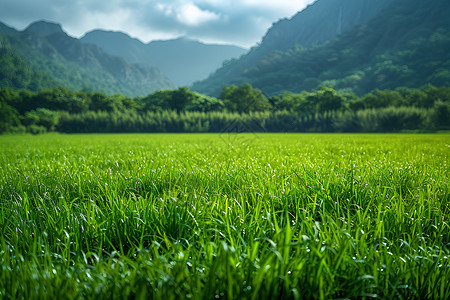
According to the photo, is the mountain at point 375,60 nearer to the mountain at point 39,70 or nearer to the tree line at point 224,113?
the tree line at point 224,113

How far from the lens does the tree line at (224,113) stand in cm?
4922

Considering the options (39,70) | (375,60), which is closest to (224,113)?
(39,70)

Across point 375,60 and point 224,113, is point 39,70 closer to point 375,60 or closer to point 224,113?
point 224,113

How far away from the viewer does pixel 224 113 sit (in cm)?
6406

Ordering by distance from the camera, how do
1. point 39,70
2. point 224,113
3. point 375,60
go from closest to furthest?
point 224,113 → point 39,70 → point 375,60

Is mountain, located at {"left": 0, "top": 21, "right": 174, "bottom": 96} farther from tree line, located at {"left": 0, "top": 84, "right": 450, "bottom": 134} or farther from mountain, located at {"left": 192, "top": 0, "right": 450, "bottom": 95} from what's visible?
mountain, located at {"left": 192, "top": 0, "right": 450, "bottom": 95}

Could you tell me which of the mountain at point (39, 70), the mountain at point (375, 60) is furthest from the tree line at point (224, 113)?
the mountain at point (39, 70)

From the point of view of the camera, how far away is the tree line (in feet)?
161

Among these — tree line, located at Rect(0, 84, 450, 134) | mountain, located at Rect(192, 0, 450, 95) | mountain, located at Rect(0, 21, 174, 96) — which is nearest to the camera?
tree line, located at Rect(0, 84, 450, 134)

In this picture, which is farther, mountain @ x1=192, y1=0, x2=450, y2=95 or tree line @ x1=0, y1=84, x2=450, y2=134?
mountain @ x1=192, y1=0, x2=450, y2=95

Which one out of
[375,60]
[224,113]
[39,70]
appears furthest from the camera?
[375,60]

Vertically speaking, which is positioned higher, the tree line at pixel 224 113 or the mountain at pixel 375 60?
the mountain at pixel 375 60

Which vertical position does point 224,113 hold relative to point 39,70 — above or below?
below

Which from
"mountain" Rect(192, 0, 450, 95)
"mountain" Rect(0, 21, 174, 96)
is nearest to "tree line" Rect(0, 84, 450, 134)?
"mountain" Rect(192, 0, 450, 95)
